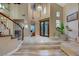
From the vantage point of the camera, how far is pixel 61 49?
3672 millimetres

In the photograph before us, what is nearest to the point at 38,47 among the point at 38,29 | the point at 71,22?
the point at 38,29

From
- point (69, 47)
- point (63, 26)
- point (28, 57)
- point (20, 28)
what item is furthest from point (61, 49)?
point (20, 28)

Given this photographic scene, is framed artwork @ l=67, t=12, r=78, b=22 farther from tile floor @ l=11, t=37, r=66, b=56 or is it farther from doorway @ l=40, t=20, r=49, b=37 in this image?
tile floor @ l=11, t=37, r=66, b=56

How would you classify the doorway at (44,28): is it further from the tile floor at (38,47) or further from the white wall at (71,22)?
the white wall at (71,22)

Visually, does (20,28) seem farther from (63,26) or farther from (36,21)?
(63,26)

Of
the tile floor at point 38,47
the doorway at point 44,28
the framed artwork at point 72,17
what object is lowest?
the tile floor at point 38,47

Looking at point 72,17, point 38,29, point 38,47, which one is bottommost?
point 38,47

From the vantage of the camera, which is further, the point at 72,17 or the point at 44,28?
the point at 44,28

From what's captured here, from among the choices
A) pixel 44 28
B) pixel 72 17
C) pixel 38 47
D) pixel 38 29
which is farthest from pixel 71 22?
pixel 38 47

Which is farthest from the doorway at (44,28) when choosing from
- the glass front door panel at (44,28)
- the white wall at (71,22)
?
the white wall at (71,22)

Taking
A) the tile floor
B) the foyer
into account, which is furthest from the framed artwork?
the tile floor

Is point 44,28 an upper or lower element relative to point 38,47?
upper

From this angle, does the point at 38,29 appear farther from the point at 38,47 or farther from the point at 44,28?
the point at 38,47

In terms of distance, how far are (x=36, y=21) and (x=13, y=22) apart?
483 mm
